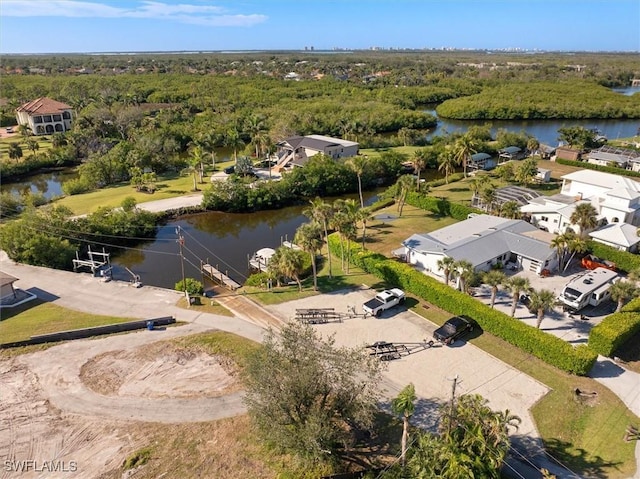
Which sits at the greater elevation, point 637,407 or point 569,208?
point 569,208

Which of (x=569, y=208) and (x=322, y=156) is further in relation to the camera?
(x=322, y=156)

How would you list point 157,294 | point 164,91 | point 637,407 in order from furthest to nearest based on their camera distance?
point 164,91, point 157,294, point 637,407

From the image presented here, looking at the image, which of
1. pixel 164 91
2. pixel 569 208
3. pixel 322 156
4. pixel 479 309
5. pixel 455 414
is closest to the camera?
pixel 455 414

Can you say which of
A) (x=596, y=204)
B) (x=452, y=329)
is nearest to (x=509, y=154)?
(x=596, y=204)

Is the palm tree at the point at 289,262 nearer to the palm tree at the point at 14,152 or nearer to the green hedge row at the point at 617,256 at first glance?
the green hedge row at the point at 617,256

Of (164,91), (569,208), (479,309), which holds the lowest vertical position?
(479,309)

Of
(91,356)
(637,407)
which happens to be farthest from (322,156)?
(637,407)

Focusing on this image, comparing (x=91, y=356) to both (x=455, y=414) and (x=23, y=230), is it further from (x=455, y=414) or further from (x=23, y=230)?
(x=455, y=414)
